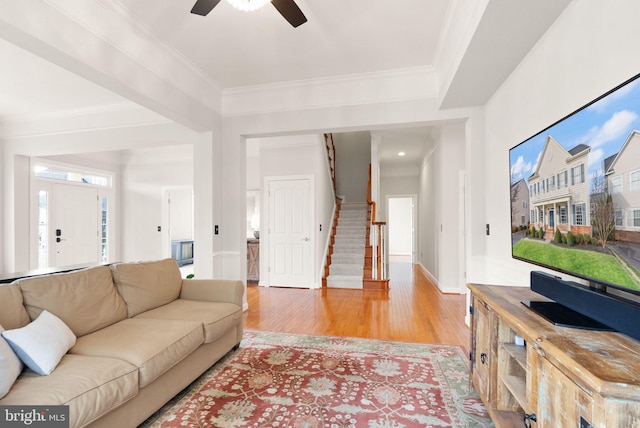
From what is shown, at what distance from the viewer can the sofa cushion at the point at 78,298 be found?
177cm

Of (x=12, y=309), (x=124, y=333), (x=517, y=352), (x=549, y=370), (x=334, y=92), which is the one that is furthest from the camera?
(x=334, y=92)

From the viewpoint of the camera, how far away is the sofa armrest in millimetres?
2715

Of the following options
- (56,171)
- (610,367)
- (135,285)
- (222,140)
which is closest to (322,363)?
(135,285)

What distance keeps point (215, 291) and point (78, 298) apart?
1.01 meters

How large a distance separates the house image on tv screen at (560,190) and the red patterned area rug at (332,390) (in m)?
1.22

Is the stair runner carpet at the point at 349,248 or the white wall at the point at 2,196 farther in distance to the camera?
the stair runner carpet at the point at 349,248

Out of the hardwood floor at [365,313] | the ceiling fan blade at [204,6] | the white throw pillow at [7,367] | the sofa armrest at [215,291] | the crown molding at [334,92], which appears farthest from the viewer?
the crown molding at [334,92]

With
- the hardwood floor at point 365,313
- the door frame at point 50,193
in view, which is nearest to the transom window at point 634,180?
the hardwood floor at point 365,313

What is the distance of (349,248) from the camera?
20.5 ft

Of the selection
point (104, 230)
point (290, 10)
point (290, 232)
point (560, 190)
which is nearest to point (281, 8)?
point (290, 10)

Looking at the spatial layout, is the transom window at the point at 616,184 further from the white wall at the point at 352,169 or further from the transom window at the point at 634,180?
the white wall at the point at 352,169

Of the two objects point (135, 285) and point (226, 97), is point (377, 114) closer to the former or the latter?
point (226, 97)

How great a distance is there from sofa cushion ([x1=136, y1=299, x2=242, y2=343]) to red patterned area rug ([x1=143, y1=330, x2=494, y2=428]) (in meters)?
0.35

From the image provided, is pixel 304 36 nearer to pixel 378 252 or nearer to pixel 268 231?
pixel 268 231
